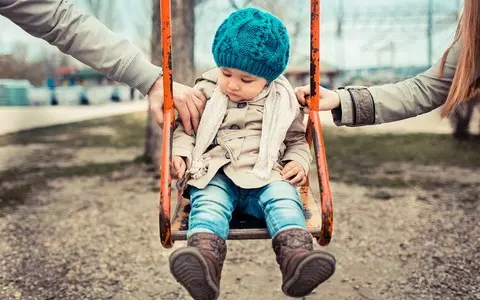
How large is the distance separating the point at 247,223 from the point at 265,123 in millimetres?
350

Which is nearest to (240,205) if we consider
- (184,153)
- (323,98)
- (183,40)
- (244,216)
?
(244,216)

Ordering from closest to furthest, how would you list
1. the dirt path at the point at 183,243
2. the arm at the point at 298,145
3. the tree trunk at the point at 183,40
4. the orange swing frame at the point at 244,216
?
the orange swing frame at the point at 244,216
the arm at the point at 298,145
the dirt path at the point at 183,243
the tree trunk at the point at 183,40

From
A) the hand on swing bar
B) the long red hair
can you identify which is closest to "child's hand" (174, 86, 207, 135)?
the hand on swing bar

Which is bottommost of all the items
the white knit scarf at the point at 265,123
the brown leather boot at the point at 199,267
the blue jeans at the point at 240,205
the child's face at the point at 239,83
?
the brown leather boot at the point at 199,267

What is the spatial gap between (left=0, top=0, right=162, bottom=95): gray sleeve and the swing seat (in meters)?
0.48

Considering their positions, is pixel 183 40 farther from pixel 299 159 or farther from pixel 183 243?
pixel 299 159

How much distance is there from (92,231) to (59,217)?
0.59m

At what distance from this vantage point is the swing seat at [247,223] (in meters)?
1.92

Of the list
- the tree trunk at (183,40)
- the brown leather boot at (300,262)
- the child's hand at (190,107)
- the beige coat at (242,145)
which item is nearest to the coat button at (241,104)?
the beige coat at (242,145)

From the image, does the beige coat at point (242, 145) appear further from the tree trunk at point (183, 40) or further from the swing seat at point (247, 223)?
the tree trunk at point (183, 40)

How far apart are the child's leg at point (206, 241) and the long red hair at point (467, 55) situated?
0.84m

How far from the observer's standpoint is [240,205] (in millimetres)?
2154

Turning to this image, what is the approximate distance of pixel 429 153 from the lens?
9.05m

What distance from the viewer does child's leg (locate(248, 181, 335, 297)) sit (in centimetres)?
176
